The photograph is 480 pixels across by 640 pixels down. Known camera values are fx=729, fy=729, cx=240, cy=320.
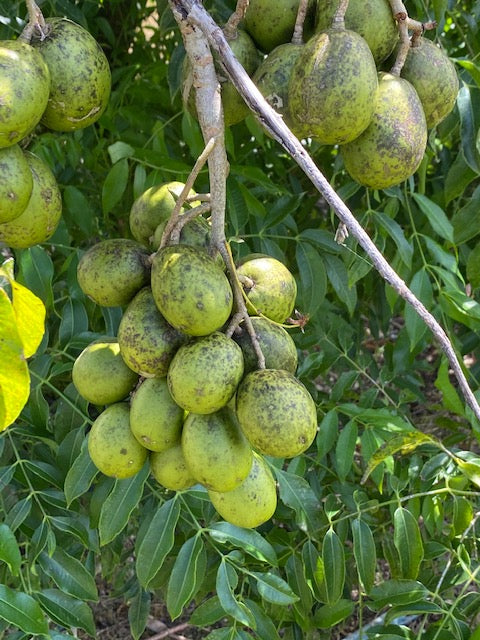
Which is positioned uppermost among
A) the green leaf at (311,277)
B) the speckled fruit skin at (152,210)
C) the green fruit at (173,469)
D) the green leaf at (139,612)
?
the speckled fruit skin at (152,210)

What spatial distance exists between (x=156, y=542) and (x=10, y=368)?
101 centimetres

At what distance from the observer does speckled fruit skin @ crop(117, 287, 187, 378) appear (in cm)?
119

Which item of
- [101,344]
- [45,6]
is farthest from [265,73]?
[45,6]

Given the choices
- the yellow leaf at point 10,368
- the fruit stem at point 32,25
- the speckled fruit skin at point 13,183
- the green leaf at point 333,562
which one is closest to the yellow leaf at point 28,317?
the yellow leaf at point 10,368

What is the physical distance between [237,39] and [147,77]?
67.2 inches

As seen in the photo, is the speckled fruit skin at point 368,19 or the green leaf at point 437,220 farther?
the green leaf at point 437,220

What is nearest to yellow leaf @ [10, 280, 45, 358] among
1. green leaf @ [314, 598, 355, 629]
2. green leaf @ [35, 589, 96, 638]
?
green leaf @ [35, 589, 96, 638]

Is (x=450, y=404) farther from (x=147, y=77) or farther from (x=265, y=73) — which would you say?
(x=147, y=77)

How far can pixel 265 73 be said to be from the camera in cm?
119

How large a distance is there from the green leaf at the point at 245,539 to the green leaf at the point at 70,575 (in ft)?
1.09

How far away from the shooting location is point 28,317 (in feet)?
3.13

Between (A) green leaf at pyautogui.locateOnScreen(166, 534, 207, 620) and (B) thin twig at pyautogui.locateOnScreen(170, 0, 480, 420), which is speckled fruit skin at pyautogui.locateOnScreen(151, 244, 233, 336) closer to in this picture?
(B) thin twig at pyautogui.locateOnScreen(170, 0, 480, 420)

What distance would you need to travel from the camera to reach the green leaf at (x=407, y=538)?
1.89 meters

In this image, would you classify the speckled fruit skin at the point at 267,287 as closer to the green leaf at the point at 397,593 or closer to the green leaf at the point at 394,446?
the green leaf at the point at 394,446
